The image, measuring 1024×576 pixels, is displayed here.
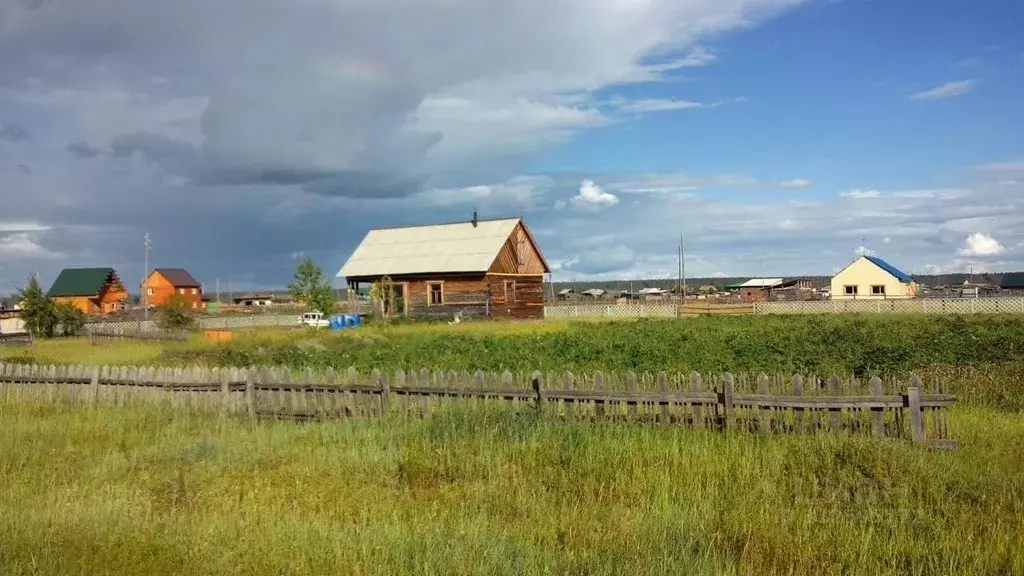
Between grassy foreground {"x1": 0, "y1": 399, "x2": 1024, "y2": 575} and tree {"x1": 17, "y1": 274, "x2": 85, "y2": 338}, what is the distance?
3400 cm

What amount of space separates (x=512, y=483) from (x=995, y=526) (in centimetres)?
411

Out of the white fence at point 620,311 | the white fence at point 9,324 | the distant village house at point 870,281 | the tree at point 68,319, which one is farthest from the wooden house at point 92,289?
the distant village house at point 870,281

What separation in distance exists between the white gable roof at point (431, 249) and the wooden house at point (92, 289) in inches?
1716

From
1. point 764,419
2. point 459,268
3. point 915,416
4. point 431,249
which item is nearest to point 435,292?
point 459,268

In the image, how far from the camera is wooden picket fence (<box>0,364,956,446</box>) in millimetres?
9148

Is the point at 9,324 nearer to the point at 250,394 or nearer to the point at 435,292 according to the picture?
the point at 435,292

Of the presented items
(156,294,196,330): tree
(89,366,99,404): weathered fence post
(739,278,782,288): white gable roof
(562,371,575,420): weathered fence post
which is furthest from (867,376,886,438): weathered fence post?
(739,278,782,288): white gable roof

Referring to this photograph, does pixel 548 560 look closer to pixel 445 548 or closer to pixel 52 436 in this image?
pixel 445 548

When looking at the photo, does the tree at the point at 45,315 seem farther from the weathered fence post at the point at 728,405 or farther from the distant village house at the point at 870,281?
the distant village house at the point at 870,281

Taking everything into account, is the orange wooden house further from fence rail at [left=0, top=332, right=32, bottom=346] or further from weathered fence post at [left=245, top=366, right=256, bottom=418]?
weathered fence post at [left=245, top=366, right=256, bottom=418]

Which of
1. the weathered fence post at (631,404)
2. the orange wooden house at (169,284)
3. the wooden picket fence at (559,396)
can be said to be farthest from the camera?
the orange wooden house at (169,284)

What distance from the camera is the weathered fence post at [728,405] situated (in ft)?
31.7

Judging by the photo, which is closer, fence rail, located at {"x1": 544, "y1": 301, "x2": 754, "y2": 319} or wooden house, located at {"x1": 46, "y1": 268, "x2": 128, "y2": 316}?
fence rail, located at {"x1": 544, "y1": 301, "x2": 754, "y2": 319}

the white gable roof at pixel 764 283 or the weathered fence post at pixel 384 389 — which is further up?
the white gable roof at pixel 764 283
